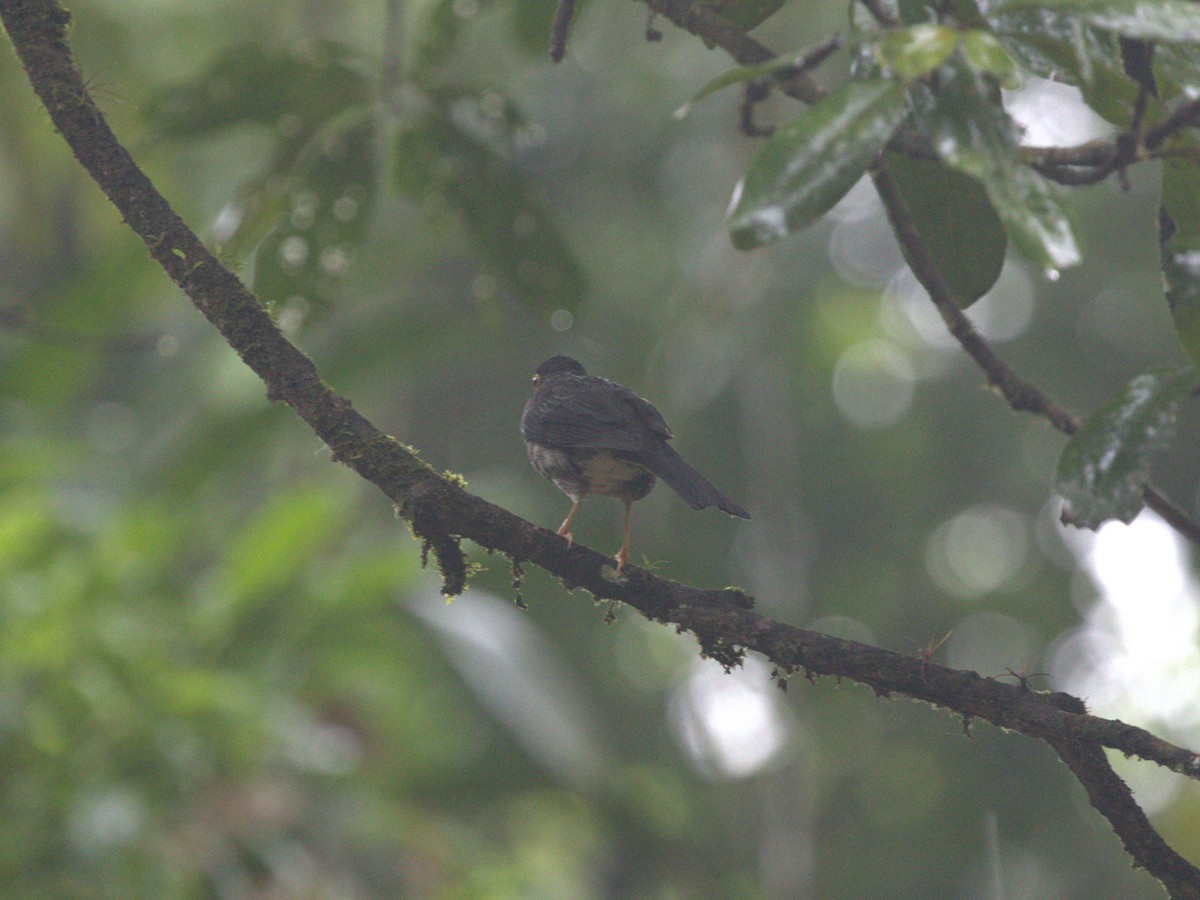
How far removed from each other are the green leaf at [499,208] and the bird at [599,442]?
0.25 meters

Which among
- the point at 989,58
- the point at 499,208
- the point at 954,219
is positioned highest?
the point at 989,58

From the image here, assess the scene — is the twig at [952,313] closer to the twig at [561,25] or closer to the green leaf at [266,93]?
the twig at [561,25]

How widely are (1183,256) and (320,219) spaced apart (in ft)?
6.48

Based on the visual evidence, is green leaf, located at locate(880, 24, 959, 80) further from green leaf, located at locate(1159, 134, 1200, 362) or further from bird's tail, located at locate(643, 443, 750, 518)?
bird's tail, located at locate(643, 443, 750, 518)

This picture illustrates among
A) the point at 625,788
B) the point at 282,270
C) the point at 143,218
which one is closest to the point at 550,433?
the point at 282,270

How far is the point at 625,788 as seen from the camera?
7.46 meters

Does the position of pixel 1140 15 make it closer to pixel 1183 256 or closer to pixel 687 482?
pixel 1183 256

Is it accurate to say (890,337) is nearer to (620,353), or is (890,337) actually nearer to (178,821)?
(620,353)

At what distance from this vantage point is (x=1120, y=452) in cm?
197

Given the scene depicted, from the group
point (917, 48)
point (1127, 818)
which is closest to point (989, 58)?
point (917, 48)

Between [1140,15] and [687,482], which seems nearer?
[1140,15]

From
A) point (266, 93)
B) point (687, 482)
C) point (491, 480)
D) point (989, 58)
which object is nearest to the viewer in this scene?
point (989, 58)

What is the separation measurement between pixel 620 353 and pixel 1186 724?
4.51 metres

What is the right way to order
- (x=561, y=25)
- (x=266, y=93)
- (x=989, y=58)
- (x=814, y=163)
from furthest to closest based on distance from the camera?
1. (x=266, y=93)
2. (x=561, y=25)
3. (x=814, y=163)
4. (x=989, y=58)
